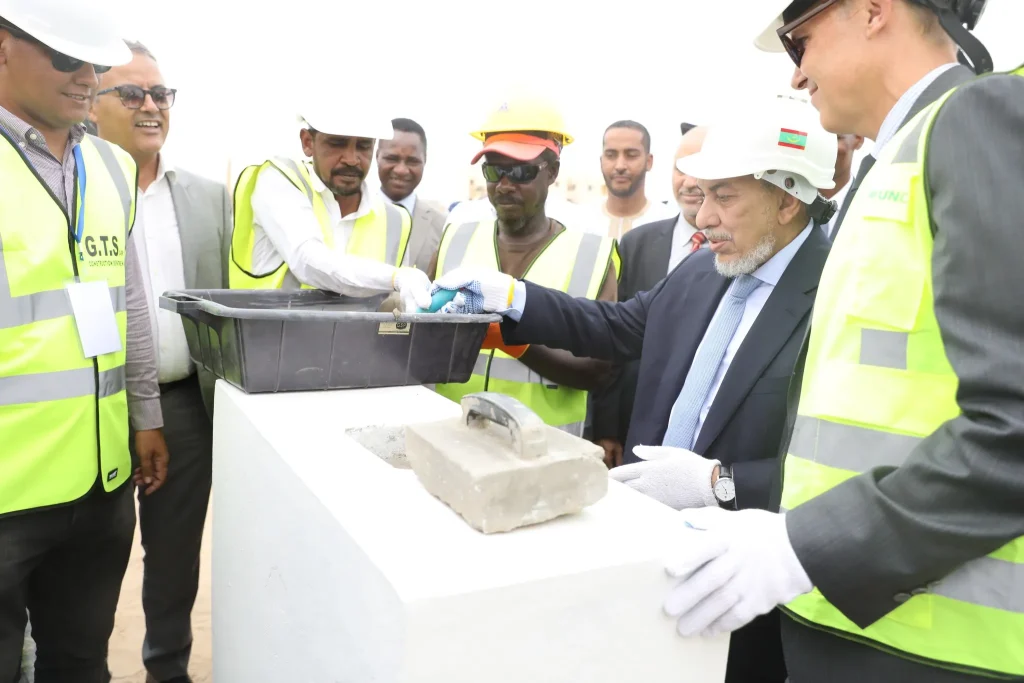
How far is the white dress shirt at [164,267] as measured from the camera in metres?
2.08

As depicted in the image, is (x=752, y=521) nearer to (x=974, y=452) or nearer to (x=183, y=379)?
(x=974, y=452)

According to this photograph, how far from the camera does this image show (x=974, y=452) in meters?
0.76

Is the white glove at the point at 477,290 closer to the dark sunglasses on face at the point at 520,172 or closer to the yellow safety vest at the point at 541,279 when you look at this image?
the yellow safety vest at the point at 541,279

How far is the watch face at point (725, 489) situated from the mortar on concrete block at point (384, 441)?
62 centimetres

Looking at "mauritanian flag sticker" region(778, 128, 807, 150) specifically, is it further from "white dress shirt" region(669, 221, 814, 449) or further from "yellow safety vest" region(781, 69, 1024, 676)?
"yellow safety vest" region(781, 69, 1024, 676)

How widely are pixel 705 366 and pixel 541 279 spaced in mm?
713

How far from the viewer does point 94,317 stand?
4.93 ft

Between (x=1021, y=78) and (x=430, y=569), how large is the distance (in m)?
0.90

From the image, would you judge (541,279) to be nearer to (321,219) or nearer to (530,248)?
(530,248)

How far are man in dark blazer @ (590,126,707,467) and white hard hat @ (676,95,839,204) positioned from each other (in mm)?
753

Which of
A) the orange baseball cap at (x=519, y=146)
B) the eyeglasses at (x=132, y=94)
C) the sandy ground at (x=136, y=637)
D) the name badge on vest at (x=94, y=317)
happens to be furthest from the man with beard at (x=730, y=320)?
the sandy ground at (x=136, y=637)

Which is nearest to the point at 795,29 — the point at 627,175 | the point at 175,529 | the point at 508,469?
the point at 508,469

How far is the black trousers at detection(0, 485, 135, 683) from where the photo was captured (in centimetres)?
155

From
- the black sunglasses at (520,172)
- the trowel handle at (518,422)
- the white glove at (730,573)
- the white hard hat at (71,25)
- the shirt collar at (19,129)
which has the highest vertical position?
the white hard hat at (71,25)
